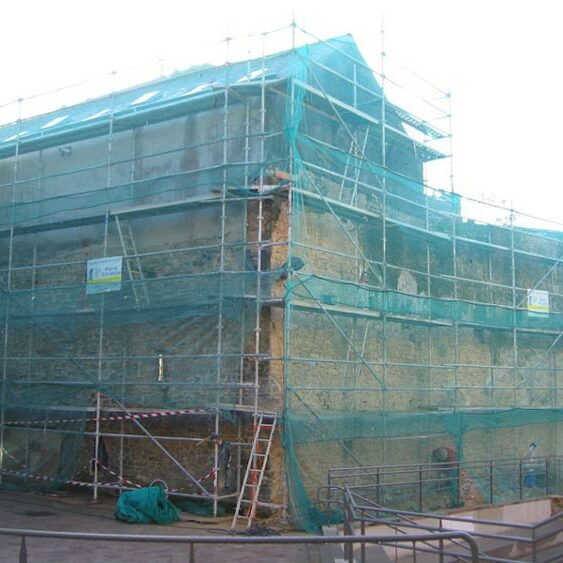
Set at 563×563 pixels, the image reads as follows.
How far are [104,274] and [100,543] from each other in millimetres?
5619

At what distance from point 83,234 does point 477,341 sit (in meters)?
9.13

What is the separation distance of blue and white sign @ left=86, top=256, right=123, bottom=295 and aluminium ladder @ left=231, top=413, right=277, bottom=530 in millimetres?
3954

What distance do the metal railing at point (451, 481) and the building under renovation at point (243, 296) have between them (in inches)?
5.2

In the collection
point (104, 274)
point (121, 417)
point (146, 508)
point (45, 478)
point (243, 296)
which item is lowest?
point (146, 508)

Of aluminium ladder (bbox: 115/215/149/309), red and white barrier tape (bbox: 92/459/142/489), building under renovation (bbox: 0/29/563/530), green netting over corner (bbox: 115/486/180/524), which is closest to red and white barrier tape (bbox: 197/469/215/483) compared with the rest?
building under renovation (bbox: 0/29/563/530)

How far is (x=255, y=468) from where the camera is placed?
12789 millimetres

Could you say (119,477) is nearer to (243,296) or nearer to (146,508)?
(146,508)

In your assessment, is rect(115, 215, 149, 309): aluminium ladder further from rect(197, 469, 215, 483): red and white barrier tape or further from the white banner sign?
the white banner sign

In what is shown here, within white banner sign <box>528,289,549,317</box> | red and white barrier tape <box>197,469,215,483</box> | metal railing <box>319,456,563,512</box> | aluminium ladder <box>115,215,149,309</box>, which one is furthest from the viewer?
white banner sign <box>528,289,549,317</box>

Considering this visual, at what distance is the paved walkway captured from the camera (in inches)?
396

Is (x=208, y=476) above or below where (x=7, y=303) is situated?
below

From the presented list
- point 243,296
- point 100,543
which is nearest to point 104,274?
point 243,296

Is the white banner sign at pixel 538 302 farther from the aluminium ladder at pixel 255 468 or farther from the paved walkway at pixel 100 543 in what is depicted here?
the paved walkway at pixel 100 543

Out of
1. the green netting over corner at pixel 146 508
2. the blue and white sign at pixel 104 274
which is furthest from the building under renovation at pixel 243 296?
the green netting over corner at pixel 146 508
